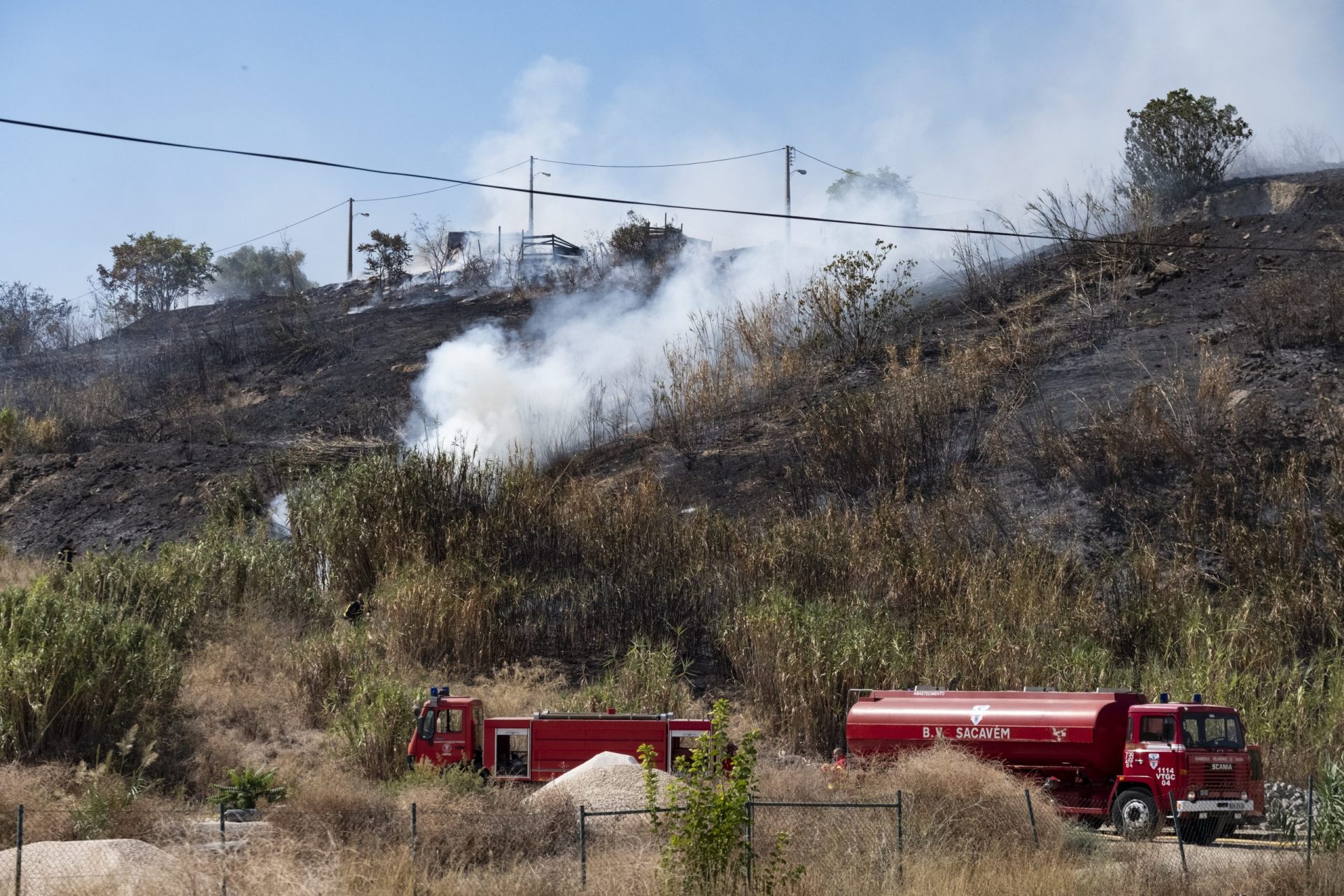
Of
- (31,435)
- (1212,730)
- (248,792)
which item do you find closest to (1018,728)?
(1212,730)

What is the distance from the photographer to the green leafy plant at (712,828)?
9.84m

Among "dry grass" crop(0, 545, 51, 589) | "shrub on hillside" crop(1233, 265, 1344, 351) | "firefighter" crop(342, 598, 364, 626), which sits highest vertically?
"shrub on hillside" crop(1233, 265, 1344, 351)

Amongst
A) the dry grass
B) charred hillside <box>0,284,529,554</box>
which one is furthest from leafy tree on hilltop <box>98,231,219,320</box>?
the dry grass

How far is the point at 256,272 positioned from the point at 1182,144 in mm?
61168

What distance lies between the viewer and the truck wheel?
15.4 meters

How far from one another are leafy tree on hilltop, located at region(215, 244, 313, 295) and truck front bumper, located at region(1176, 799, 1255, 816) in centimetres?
7255

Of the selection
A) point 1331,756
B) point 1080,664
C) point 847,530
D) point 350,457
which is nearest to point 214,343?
point 350,457

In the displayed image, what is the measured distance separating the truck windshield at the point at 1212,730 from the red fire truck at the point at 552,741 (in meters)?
5.85

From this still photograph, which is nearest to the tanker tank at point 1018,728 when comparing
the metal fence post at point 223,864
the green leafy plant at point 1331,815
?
the green leafy plant at point 1331,815

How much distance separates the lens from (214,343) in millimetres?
49469

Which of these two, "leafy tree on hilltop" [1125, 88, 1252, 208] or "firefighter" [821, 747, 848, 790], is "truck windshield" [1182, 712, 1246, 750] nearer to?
"firefighter" [821, 747, 848, 790]

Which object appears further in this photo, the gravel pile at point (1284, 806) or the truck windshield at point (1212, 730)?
the truck windshield at point (1212, 730)

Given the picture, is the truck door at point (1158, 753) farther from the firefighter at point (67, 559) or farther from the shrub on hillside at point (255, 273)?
the shrub on hillside at point (255, 273)

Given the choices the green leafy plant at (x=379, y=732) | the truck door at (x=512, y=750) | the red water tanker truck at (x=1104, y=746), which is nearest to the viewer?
the red water tanker truck at (x=1104, y=746)
